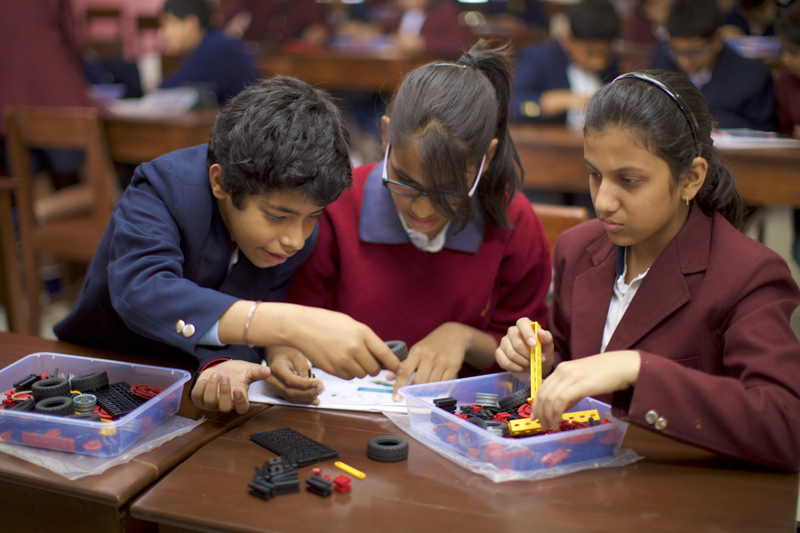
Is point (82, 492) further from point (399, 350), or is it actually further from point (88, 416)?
point (399, 350)

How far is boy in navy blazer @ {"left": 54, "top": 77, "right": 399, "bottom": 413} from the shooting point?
1.01 m

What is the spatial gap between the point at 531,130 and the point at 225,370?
86.7 inches

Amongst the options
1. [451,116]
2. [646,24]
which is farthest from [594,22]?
[646,24]

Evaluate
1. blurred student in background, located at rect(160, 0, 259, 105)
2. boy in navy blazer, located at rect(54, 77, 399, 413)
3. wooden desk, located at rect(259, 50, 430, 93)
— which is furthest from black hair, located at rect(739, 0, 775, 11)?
boy in navy blazer, located at rect(54, 77, 399, 413)

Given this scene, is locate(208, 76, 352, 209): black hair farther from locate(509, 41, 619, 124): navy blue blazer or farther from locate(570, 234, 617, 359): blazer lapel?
locate(509, 41, 619, 124): navy blue blazer

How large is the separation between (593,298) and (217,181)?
707mm

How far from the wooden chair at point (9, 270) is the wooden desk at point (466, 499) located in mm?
1795

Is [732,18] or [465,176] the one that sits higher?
[732,18]

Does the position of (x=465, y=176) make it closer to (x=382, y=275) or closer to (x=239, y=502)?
(x=382, y=275)

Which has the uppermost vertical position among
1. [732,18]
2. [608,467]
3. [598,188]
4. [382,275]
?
[732,18]

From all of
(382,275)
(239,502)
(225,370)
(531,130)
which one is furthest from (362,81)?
(239,502)

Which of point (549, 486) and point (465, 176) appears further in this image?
point (465, 176)

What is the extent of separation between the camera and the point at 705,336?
1.07m

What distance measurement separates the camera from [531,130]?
9.86 ft
